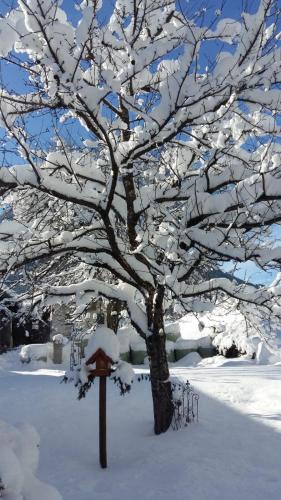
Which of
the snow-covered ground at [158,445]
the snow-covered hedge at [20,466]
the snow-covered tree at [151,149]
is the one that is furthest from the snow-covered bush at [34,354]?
the snow-covered hedge at [20,466]

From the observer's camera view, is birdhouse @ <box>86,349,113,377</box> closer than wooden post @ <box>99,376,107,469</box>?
No

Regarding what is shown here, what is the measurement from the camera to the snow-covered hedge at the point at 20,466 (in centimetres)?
261

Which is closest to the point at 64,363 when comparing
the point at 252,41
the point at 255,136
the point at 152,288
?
the point at 152,288

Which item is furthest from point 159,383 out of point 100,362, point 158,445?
point 100,362

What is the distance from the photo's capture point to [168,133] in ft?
17.0

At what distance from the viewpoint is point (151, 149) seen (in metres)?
5.98

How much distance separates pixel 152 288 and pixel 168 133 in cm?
256

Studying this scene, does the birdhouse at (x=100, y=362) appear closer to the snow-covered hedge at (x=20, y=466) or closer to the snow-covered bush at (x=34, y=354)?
the snow-covered hedge at (x=20, y=466)

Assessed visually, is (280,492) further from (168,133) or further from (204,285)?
(168,133)

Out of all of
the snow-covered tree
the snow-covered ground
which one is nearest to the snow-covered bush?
the snow-covered ground

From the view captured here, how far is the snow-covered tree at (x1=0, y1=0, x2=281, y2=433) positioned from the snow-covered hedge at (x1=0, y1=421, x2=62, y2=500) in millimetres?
2660

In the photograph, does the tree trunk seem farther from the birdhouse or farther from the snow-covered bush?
the snow-covered bush

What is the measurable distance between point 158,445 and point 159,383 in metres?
0.87

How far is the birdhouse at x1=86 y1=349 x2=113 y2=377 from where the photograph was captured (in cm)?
603
